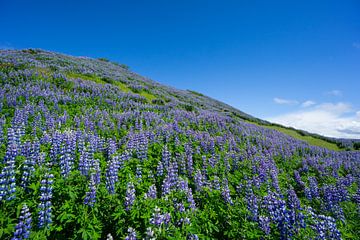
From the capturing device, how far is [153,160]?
24.3 feet

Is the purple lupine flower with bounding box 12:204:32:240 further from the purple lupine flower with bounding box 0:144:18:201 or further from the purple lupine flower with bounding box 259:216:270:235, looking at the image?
the purple lupine flower with bounding box 259:216:270:235

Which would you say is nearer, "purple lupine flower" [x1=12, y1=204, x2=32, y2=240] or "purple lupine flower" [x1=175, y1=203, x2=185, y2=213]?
"purple lupine flower" [x1=12, y1=204, x2=32, y2=240]

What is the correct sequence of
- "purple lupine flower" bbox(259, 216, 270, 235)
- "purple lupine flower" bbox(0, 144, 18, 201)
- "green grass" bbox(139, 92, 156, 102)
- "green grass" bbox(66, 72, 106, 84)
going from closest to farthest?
"purple lupine flower" bbox(0, 144, 18, 201) → "purple lupine flower" bbox(259, 216, 270, 235) → "green grass" bbox(66, 72, 106, 84) → "green grass" bbox(139, 92, 156, 102)

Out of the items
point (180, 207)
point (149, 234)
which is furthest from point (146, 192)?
point (149, 234)

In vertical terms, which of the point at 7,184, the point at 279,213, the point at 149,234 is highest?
the point at 7,184

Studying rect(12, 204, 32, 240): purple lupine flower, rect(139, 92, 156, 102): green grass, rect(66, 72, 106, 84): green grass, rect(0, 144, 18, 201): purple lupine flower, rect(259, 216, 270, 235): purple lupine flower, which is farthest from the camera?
rect(139, 92, 156, 102): green grass

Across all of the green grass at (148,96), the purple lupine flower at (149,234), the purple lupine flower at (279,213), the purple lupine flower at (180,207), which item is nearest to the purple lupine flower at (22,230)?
the purple lupine flower at (149,234)

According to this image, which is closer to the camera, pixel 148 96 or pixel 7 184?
pixel 7 184

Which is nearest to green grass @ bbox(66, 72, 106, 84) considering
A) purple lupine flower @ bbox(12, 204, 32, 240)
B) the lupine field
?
the lupine field

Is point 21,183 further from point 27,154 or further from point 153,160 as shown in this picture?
point 153,160

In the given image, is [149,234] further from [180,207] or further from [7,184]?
[7,184]

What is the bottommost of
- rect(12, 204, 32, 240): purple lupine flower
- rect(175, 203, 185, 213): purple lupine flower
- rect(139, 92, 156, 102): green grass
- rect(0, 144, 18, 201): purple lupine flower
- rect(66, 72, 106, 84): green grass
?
rect(12, 204, 32, 240): purple lupine flower

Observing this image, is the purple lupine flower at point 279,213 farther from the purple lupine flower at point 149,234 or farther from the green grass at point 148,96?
the green grass at point 148,96

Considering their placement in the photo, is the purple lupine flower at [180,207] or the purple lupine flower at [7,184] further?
the purple lupine flower at [180,207]
